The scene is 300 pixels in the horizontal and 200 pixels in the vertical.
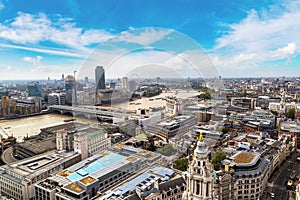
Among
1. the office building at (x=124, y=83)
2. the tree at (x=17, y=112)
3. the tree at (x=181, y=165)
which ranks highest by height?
the office building at (x=124, y=83)

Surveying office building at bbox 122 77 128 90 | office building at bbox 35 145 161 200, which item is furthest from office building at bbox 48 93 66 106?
office building at bbox 122 77 128 90

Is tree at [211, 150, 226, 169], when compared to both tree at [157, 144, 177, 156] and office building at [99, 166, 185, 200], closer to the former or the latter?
tree at [157, 144, 177, 156]

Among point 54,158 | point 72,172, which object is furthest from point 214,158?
point 54,158

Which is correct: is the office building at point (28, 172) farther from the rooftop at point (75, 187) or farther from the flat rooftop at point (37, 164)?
the rooftop at point (75, 187)

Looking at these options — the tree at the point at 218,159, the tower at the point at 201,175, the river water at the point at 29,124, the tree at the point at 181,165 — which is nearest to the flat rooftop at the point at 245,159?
the tree at the point at 218,159

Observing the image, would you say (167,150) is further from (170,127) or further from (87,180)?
(87,180)

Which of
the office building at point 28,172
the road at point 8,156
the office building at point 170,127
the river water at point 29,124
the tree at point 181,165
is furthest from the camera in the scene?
the road at point 8,156
